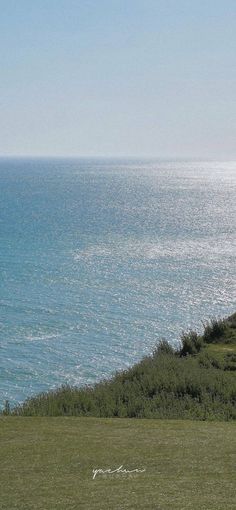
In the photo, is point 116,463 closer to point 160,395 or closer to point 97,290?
point 160,395

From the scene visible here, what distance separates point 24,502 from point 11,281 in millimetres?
48269

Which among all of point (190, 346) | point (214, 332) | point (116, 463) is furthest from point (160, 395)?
point (214, 332)

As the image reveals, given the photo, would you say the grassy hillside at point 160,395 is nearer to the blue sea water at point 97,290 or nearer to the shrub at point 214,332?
the shrub at point 214,332

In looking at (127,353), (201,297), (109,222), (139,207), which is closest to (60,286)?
(201,297)

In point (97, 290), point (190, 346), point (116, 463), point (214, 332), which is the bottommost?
point (190, 346)

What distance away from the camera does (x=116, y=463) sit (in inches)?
506

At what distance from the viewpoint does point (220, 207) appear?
504 feet

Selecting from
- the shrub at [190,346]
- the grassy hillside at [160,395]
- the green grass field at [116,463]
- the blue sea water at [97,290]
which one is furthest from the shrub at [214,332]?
the green grass field at [116,463]

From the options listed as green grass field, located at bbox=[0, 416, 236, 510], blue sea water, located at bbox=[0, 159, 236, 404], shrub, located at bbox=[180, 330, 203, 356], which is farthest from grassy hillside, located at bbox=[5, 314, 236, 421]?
blue sea water, located at bbox=[0, 159, 236, 404]

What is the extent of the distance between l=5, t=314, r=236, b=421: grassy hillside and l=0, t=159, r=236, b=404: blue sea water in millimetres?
8883

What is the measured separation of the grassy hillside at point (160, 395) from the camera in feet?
65.1

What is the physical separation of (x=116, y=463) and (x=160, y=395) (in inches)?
368

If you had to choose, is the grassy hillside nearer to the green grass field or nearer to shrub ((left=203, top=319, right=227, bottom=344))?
the green grass field

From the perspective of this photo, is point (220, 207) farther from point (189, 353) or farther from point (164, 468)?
point (164, 468)
